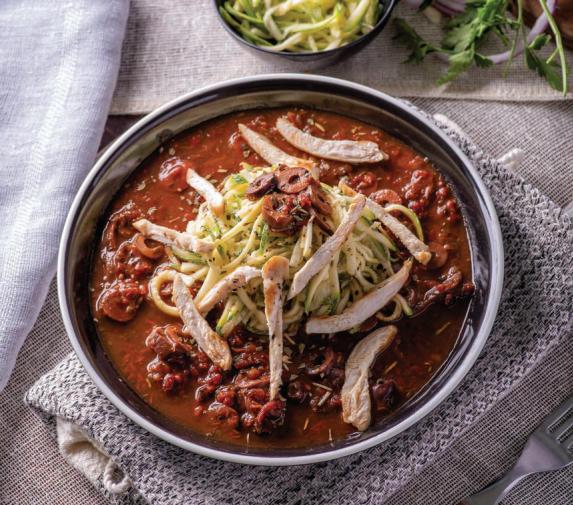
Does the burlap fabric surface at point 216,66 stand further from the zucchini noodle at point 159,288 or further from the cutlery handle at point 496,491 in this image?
the cutlery handle at point 496,491

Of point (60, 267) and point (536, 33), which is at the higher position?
point (536, 33)

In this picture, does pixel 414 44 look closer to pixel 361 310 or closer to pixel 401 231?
pixel 401 231

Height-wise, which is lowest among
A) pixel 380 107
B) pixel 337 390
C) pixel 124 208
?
pixel 337 390

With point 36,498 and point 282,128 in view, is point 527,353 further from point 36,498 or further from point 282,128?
point 36,498

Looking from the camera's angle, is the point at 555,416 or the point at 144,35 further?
the point at 144,35

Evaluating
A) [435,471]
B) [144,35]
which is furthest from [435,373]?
[144,35]

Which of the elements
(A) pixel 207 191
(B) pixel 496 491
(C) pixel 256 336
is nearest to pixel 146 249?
(A) pixel 207 191
